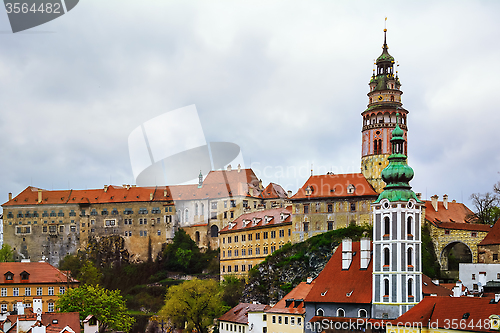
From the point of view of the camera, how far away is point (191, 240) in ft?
295

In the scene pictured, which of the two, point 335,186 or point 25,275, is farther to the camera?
point 335,186

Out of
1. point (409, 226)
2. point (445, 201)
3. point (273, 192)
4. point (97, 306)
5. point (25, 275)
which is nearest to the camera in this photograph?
point (409, 226)

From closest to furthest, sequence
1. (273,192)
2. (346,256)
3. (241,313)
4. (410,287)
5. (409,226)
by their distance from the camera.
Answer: (410,287) → (409,226) → (346,256) → (241,313) → (273,192)

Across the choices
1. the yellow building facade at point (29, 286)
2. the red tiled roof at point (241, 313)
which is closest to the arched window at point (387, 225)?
the red tiled roof at point (241, 313)

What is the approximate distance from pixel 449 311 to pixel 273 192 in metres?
49.5

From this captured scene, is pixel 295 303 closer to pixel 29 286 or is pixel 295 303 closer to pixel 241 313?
pixel 241 313

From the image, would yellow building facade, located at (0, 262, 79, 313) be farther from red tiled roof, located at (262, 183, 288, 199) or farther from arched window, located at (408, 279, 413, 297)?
arched window, located at (408, 279, 413, 297)

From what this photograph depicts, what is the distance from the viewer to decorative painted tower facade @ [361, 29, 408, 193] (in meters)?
67.4

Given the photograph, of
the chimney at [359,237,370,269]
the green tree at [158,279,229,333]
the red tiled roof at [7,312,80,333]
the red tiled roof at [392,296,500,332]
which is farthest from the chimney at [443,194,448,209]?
the red tiled roof at [7,312,80,333]

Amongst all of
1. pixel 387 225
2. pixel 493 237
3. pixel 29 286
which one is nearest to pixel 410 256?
pixel 387 225

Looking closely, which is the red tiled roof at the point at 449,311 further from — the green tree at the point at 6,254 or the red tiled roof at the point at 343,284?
the green tree at the point at 6,254

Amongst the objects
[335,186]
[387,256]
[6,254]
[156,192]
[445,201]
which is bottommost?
[6,254]

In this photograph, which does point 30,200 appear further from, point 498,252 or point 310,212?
point 498,252

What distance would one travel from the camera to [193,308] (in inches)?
2409
